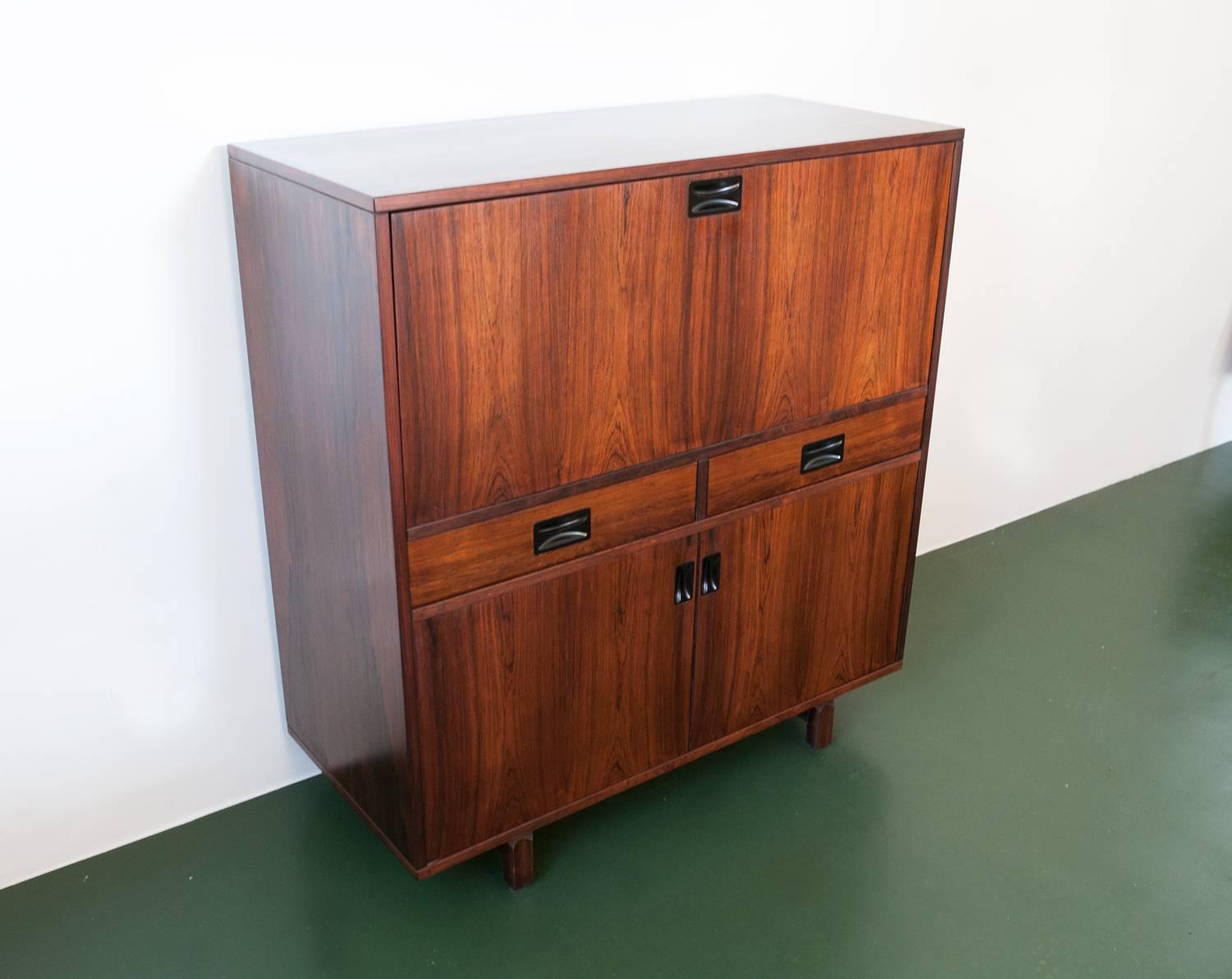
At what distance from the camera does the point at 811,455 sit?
244 centimetres

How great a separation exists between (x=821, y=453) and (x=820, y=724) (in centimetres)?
68

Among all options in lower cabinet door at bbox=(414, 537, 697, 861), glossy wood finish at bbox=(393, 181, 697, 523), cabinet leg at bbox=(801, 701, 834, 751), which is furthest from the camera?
cabinet leg at bbox=(801, 701, 834, 751)

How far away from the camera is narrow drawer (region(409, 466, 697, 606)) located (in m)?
1.98

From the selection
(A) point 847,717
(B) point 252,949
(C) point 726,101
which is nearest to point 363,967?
(B) point 252,949

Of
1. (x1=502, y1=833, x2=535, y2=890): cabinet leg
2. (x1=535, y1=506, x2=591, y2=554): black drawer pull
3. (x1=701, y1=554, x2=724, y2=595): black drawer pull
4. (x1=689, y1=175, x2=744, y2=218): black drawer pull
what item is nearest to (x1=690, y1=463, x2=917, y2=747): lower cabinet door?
(x1=701, y1=554, x2=724, y2=595): black drawer pull

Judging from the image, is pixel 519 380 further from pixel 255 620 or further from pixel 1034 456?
pixel 1034 456

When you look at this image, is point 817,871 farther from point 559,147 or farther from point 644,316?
point 559,147

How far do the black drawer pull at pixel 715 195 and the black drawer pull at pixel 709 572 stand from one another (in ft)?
2.10

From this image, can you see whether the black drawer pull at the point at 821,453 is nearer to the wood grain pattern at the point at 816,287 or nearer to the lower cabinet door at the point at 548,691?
the wood grain pattern at the point at 816,287

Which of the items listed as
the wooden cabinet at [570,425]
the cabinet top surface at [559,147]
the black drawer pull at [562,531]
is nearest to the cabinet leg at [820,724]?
the wooden cabinet at [570,425]

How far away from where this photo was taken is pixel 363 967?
2.22 meters

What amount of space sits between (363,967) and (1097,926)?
1.33m

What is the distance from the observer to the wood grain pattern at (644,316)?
1.86 m

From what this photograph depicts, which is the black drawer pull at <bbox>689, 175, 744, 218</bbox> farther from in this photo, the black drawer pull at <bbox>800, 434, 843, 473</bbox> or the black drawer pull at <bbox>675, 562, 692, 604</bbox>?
the black drawer pull at <bbox>675, 562, 692, 604</bbox>
